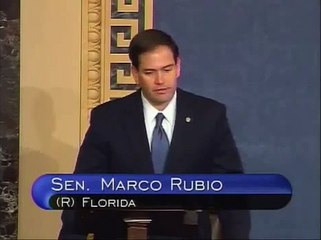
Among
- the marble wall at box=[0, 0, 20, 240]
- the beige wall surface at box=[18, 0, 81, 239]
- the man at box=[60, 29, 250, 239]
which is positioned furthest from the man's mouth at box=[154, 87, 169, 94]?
the marble wall at box=[0, 0, 20, 240]

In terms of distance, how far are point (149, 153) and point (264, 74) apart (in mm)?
257

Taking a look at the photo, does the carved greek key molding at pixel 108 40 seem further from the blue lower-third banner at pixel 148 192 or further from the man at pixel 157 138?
the blue lower-third banner at pixel 148 192

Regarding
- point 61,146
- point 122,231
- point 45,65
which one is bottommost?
point 122,231

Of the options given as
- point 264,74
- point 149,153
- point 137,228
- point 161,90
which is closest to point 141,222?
point 137,228

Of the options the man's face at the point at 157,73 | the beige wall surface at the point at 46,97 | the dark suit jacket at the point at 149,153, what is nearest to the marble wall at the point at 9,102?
the beige wall surface at the point at 46,97

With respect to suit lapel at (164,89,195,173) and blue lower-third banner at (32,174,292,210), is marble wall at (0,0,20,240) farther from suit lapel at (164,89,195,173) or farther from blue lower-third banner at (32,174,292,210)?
suit lapel at (164,89,195,173)

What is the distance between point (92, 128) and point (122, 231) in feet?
0.64

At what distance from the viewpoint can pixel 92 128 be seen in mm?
1285

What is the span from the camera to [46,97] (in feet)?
4.21

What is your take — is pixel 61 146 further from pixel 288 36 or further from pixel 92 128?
pixel 288 36

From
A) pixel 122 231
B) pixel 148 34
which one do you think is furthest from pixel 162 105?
pixel 122 231

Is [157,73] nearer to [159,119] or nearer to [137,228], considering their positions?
[159,119]

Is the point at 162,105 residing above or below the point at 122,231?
above

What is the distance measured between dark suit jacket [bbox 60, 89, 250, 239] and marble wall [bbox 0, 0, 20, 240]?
0.38 feet
